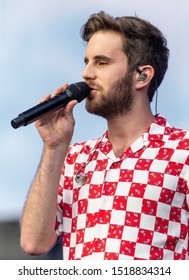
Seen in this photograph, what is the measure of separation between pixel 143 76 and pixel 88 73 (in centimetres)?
21

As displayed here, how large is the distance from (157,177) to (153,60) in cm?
47

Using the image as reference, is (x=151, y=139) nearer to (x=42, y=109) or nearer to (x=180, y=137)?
(x=180, y=137)

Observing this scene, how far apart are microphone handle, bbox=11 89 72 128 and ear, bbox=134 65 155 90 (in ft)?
0.97

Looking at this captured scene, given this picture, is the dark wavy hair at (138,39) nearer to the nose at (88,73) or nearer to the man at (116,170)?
the man at (116,170)

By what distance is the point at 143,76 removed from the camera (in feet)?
7.64

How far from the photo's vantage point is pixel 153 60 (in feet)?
7.83

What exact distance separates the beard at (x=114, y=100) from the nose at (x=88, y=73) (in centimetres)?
4

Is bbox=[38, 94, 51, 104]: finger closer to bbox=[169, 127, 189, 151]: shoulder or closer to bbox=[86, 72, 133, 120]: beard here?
bbox=[86, 72, 133, 120]: beard

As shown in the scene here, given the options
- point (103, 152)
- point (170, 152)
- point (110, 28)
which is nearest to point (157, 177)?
point (170, 152)

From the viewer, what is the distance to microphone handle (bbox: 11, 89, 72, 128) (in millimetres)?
1961

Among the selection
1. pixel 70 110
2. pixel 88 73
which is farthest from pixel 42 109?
pixel 88 73

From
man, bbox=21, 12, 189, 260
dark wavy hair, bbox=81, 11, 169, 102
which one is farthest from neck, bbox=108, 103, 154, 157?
dark wavy hair, bbox=81, 11, 169, 102

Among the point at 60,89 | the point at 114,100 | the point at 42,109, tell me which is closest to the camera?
the point at 42,109
